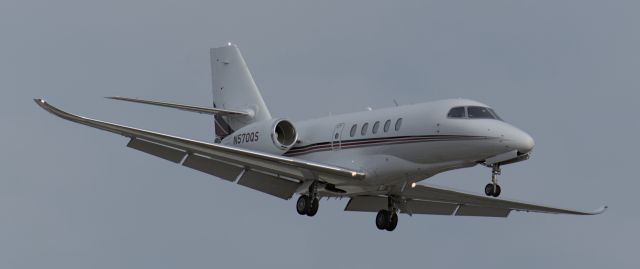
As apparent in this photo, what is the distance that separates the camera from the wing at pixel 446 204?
33500mm

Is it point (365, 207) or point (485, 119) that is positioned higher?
point (485, 119)

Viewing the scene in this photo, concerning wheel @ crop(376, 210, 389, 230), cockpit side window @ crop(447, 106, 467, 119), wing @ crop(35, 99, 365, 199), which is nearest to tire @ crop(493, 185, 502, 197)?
cockpit side window @ crop(447, 106, 467, 119)

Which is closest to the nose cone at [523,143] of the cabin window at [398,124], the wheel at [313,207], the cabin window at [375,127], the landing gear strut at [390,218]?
the cabin window at [398,124]

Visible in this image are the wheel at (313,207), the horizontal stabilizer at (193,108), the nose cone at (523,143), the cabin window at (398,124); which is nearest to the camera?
the nose cone at (523,143)

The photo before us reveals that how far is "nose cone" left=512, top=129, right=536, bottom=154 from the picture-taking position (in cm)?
2803

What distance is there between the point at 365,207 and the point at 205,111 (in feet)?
16.1

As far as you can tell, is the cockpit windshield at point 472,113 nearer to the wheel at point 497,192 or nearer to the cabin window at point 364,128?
the wheel at point 497,192

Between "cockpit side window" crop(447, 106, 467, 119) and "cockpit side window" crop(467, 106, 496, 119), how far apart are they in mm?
132

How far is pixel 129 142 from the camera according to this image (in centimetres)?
3006

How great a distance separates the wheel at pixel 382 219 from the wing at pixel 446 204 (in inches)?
16.6

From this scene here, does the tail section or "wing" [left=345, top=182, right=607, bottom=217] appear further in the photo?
the tail section

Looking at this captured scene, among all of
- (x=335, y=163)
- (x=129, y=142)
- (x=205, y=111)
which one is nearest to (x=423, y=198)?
(x=335, y=163)

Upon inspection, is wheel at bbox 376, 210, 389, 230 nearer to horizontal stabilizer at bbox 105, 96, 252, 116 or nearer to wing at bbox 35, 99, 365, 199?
wing at bbox 35, 99, 365, 199

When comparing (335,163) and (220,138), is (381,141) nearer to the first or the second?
(335,163)
